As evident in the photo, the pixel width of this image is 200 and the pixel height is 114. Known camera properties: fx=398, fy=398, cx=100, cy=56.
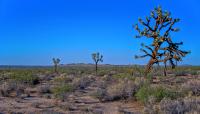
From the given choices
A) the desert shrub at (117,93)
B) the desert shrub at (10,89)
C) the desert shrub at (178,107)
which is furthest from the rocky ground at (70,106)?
the desert shrub at (178,107)

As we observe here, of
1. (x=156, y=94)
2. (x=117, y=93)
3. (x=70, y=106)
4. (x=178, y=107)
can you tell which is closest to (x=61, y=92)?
(x=117, y=93)

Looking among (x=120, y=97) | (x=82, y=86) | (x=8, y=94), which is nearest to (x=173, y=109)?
(x=120, y=97)

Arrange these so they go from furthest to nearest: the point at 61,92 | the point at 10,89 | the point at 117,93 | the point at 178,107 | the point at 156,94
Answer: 1. the point at 10,89
2. the point at 61,92
3. the point at 117,93
4. the point at 156,94
5. the point at 178,107

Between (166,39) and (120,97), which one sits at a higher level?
(166,39)

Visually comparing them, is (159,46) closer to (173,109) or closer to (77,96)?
(77,96)

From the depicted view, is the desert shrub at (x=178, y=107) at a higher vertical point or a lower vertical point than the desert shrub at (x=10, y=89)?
lower

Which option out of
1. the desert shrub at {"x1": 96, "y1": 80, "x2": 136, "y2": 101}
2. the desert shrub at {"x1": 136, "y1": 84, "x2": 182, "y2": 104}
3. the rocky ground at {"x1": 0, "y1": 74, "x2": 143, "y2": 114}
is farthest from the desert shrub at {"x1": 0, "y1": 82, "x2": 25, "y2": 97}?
the desert shrub at {"x1": 136, "y1": 84, "x2": 182, "y2": 104}

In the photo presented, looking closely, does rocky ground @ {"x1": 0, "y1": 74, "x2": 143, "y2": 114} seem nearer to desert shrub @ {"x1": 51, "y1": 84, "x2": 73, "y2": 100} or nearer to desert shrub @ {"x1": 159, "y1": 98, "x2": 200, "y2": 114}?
desert shrub @ {"x1": 51, "y1": 84, "x2": 73, "y2": 100}

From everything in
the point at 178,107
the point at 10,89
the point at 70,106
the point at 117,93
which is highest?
the point at 10,89

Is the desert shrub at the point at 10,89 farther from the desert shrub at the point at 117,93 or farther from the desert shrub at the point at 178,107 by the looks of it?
the desert shrub at the point at 178,107

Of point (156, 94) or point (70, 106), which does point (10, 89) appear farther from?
point (156, 94)

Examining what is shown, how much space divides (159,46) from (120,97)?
8.92 m

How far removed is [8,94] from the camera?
17750 millimetres

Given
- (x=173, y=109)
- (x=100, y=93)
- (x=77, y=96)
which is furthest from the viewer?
(x=77, y=96)
